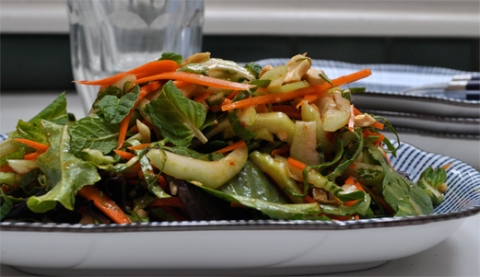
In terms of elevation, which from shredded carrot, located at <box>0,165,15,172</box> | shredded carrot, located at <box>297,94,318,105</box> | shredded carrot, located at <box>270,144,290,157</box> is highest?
shredded carrot, located at <box>297,94,318,105</box>

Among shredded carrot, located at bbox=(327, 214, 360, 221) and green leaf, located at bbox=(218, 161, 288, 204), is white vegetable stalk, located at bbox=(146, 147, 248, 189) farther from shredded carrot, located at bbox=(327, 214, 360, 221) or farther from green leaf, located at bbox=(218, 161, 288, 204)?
shredded carrot, located at bbox=(327, 214, 360, 221)

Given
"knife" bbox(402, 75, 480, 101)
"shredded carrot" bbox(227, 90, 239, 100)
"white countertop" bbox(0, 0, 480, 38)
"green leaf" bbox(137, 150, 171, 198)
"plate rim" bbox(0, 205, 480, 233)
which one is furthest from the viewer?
"white countertop" bbox(0, 0, 480, 38)

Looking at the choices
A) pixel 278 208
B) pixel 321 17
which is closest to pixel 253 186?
pixel 278 208

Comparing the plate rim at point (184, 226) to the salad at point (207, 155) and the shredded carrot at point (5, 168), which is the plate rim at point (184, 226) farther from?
the shredded carrot at point (5, 168)

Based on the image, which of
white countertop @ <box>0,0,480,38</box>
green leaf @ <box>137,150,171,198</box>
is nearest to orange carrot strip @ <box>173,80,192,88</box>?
green leaf @ <box>137,150,171,198</box>

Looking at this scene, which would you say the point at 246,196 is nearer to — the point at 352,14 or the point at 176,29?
the point at 176,29

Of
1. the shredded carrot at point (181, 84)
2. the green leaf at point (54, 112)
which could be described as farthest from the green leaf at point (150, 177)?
the green leaf at point (54, 112)

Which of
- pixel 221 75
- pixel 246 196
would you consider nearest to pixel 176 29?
pixel 221 75

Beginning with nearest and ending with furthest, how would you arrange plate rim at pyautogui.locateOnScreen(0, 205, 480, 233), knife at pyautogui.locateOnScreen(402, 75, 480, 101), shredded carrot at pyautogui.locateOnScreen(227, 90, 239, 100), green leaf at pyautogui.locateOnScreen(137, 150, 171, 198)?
plate rim at pyautogui.locateOnScreen(0, 205, 480, 233) → green leaf at pyautogui.locateOnScreen(137, 150, 171, 198) → shredded carrot at pyautogui.locateOnScreen(227, 90, 239, 100) → knife at pyautogui.locateOnScreen(402, 75, 480, 101)
